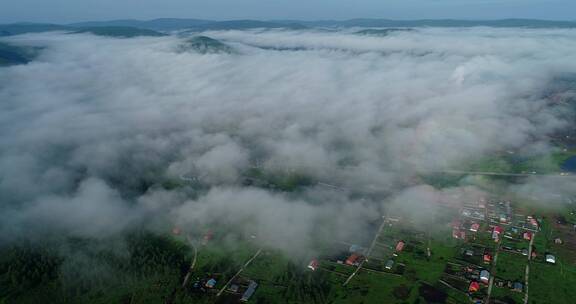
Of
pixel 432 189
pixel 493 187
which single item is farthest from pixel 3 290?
pixel 493 187

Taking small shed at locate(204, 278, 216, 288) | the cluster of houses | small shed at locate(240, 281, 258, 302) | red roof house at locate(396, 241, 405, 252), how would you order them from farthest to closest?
red roof house at locate(396, 241, 405, 252)
small shed at locate(204, 278, 216, 288)
small shed at locate(240, 281, 258, 302)
the cluster of houses

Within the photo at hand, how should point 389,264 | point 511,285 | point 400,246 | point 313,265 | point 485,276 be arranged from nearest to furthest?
point 511,285, point 485,276, point 313,265, point 389,264, point 400,246

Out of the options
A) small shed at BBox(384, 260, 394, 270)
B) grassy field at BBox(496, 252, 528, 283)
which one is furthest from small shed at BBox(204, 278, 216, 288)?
grassy field at BBox(496, 252, 528, 283)

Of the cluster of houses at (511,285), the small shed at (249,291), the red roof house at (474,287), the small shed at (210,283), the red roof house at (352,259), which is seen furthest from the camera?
the red roof house at (352,259)

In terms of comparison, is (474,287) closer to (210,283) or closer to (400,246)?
(400,246)

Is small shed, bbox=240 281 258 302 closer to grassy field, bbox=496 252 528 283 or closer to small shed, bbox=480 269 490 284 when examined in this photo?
small shed, bbox=480 269 490 284

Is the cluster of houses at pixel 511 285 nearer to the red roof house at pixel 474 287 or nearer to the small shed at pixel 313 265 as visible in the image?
the red roof house at pixel 474 287

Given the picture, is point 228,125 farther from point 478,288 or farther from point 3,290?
point 478,288

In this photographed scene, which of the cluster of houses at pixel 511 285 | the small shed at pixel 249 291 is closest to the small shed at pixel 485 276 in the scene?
the cluster of houses at pixel 511 285

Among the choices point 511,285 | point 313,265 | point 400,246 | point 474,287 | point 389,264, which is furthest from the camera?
point 400,246

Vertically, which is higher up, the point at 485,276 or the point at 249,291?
the point at 485,276

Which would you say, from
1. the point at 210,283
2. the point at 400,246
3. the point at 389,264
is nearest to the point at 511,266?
the point at 400,246

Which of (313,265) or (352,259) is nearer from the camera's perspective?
(313,265)
